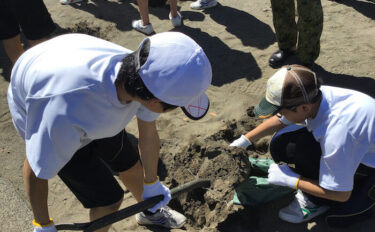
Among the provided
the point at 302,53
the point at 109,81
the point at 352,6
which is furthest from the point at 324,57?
the point at 109,81

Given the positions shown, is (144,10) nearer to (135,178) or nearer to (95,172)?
(135,178)

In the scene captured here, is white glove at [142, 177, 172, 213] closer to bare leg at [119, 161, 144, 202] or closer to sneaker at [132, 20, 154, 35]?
bare leg at [119, 161, 144, 202]

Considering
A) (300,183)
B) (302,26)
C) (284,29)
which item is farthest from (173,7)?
(300,183)

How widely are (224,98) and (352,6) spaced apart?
2427 mm

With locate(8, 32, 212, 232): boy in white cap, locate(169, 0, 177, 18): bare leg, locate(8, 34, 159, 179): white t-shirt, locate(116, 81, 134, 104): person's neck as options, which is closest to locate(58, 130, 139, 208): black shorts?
locate(8, 32, 212, 232): boy in white cap

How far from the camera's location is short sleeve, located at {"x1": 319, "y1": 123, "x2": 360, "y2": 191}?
1.97m

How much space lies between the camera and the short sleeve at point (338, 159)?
6.45 feet

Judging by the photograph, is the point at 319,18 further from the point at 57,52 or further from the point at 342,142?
the point at 57,52

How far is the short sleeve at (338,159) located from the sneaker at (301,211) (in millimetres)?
461

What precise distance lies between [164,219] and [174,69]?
4.71 ft

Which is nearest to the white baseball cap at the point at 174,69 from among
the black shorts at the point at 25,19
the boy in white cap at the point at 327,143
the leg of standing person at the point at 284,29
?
the boy in white cap at the point at 327,143

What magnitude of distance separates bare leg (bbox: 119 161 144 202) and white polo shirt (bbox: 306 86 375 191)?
1.07 meters

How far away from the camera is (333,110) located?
2066mm

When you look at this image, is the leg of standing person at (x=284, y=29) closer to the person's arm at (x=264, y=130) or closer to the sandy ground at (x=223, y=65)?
the sandy ground at (x=223, y=65)
